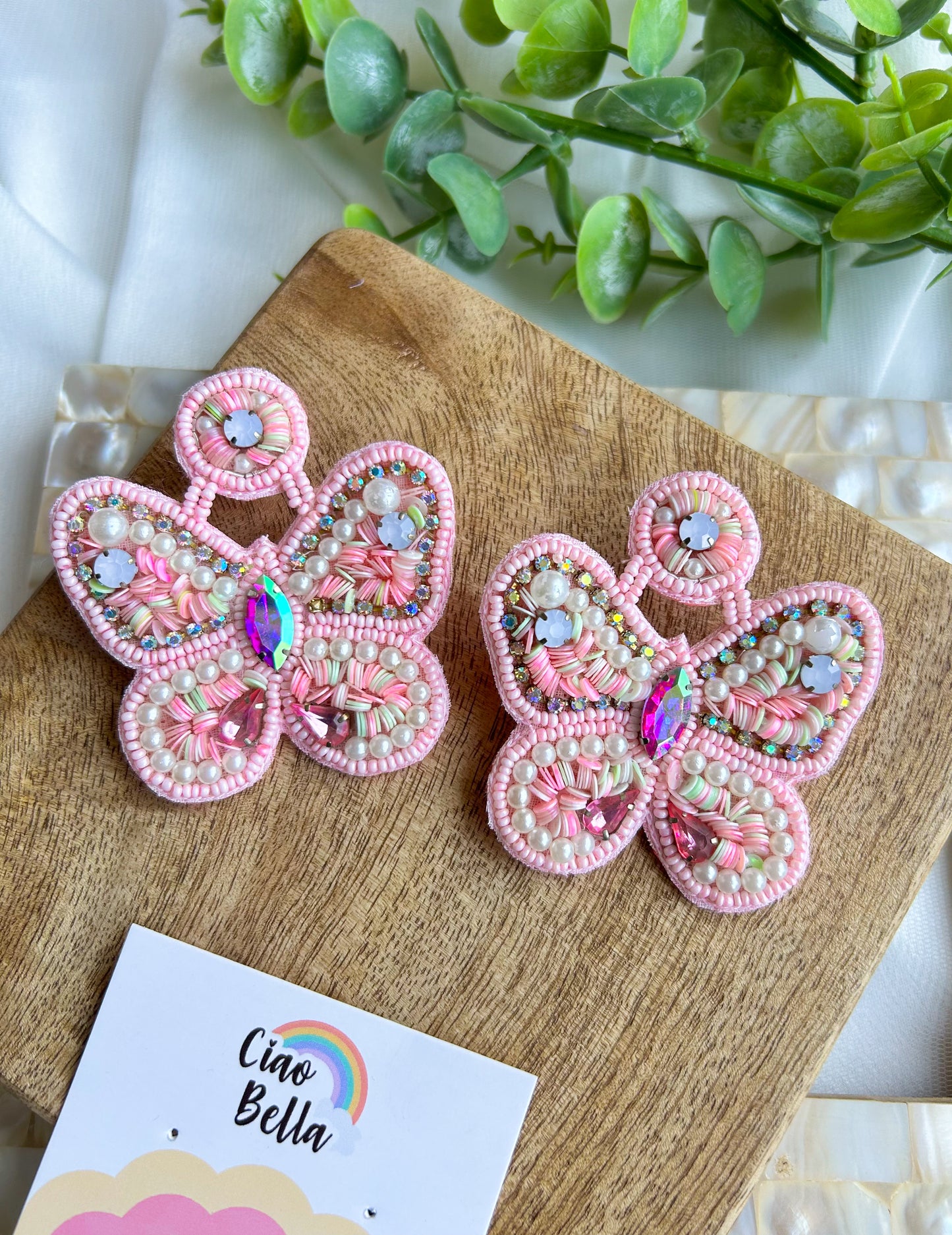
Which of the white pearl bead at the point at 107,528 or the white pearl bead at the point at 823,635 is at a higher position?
the white pearl bead at the point at 823,635

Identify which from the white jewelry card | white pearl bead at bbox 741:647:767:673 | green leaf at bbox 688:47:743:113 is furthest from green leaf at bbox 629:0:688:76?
the white jewelry card

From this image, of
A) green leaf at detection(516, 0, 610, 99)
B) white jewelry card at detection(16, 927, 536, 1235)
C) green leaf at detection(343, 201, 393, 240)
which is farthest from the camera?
green leaf at detection(343, 201, 393, 240)

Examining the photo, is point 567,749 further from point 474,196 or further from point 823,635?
point 474,196

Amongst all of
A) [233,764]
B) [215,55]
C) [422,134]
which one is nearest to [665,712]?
[233,764]

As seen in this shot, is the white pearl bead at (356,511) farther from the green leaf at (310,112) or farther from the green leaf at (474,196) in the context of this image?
the green leaf at (310,112)

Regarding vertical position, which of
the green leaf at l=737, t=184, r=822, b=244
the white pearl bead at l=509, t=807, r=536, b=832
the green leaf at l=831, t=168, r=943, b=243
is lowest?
the white pearl bead at l=509, t=807, r=536, b=832

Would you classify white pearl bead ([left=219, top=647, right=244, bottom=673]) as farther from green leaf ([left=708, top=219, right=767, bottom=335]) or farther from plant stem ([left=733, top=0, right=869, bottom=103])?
plant stem ([left=733, top=0, right=869, bottom=103])

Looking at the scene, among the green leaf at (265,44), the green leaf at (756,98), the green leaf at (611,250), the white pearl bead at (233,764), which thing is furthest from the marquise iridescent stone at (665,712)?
the green leaf at (265,44)
